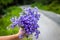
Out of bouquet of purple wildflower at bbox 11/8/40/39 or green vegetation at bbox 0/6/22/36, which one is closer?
bouquet of purple wildflower at bbox 11/8/40/39

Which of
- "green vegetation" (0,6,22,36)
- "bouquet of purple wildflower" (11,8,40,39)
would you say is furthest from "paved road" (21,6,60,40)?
"bouquet of purple wildflower" (11,8,40,39)

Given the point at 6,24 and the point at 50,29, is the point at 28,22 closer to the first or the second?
the point at 6,24

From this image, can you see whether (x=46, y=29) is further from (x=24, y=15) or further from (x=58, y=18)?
(x=24, y=15)

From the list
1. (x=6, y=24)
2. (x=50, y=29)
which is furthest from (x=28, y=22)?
(x=50, y=29)

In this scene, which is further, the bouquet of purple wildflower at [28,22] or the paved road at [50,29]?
the paved road at [50,29]

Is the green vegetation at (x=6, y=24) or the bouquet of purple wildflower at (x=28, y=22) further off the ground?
the bouquet of purple wildflower at (x=28, y=22)

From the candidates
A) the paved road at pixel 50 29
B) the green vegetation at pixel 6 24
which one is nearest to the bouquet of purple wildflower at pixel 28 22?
the green vegetation at pixel 6 24

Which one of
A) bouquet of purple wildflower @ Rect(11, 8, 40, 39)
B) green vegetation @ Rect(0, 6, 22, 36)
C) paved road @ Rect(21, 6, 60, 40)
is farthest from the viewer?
paved road @ Rect(21, 6, 60, 40)

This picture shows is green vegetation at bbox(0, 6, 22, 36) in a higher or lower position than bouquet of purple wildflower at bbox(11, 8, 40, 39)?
lower

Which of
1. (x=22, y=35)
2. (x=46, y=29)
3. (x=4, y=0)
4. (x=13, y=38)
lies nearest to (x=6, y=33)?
(x=13, y=38)

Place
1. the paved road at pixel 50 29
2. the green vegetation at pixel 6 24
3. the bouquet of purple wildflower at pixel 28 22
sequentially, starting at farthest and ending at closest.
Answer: the paved road at pixel 50 29 < the green vegetation at pixel 6 24 < the bouquet of purple wildflower at pixel 28 22

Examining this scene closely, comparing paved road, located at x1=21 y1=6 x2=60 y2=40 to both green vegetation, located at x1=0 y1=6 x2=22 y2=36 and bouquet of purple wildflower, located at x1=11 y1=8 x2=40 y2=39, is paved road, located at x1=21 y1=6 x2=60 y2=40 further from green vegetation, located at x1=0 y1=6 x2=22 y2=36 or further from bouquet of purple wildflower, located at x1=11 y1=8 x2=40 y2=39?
bouquet of purple wildflower, located at x1=11 y1=8 x2=40 y2=39

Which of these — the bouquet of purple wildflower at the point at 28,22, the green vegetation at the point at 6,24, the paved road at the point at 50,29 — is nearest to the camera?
the bouquet of purple wildflower at the point at 28,22

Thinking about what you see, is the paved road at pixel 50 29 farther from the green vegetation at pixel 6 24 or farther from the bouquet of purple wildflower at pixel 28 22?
the bouquet of purple wildflower at pixel 28 22
